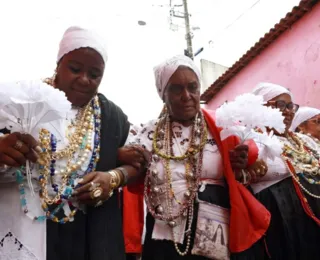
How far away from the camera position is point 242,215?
2.11 m

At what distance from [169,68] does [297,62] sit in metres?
4.69

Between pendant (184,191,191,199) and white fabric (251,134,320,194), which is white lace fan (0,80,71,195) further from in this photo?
white fabric (251,134,320,194)

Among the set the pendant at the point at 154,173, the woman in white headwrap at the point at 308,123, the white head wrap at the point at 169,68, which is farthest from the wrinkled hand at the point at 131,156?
the woman in white headwrap at the point at 308,123

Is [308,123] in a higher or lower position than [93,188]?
higher

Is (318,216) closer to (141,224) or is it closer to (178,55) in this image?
→ (141,224)

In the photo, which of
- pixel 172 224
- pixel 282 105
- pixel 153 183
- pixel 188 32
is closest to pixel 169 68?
pixel 153 183

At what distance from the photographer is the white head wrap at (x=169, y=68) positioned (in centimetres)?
246

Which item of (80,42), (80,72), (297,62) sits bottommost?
(80,72)

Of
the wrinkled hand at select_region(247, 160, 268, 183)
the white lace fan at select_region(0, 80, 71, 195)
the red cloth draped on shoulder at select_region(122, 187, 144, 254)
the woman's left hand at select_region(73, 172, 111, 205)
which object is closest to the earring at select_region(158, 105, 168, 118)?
the red cloth draped on shoulder at select_region(122, 187, 144, 254)

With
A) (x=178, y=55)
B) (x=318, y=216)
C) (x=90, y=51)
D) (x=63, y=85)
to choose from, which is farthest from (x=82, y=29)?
(x=318, y=216)

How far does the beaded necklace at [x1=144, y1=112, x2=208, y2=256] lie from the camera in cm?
222

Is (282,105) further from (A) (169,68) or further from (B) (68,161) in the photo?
(B) (68,161)

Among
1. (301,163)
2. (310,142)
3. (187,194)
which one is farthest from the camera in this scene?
(310,142)

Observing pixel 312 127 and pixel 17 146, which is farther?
pixel 312 127
